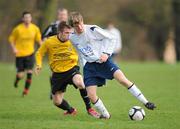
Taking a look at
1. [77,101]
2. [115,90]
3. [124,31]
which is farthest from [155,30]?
[77,101]

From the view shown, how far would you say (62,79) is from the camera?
12742 mm

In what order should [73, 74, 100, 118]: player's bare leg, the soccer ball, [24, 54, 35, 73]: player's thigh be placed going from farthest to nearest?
[24, 54, 35, 73]: player's thigh < [73, 74, 100, 118]: player's bare leg < the soccer ball

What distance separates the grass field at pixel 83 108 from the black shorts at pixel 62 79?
21.9 inches

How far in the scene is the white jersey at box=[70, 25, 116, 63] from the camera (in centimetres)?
1208

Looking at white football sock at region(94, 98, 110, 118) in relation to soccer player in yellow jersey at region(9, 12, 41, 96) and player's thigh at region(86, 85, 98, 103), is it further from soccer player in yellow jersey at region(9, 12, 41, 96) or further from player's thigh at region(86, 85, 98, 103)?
soccer player in yellow jersey at region(9, 12, 41, 96)

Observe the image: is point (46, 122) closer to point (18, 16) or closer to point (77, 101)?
point (77, 101)

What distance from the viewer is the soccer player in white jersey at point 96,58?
12.0m

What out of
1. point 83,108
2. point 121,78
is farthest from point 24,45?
point 121,78

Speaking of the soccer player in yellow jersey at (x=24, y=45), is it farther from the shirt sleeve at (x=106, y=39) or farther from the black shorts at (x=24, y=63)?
the shirt sleeve at (x=106, y=39)

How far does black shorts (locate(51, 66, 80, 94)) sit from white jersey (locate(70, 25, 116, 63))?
23.8 inches

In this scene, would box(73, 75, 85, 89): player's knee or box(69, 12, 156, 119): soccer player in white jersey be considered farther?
box(73, 75, 85, 89): player's knee

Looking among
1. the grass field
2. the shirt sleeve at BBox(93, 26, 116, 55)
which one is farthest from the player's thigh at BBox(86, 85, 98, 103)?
the shirt sleeve at BBox(93, 26, 116, 55)

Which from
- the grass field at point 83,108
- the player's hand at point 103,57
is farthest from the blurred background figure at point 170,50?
the player's hand at point 103,57

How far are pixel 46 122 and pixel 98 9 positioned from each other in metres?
37.4
